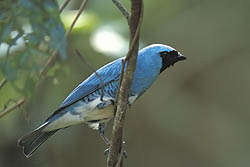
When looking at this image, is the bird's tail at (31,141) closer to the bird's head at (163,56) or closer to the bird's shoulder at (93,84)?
the bird's shoulder at (93,84)

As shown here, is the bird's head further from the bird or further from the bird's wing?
the bird's wing

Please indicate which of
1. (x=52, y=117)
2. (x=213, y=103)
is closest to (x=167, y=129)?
(x=213, y=103)

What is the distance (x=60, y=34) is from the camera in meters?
2.25

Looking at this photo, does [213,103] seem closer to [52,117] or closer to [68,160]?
[68,160]

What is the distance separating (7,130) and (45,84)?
797 millimetres

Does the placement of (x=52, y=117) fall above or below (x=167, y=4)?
above

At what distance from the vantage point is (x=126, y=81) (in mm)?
2766

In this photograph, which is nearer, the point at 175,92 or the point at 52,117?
the point at 52,117

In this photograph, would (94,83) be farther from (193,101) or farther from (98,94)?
(193,101)

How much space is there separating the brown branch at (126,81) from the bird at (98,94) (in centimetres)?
91

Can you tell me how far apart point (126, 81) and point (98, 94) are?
1228 mm

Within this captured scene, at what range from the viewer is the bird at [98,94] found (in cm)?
393

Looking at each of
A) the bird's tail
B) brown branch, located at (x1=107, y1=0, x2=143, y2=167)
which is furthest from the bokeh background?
brown branch, located at (x1=107, y1=0, x2=143, y2=167)

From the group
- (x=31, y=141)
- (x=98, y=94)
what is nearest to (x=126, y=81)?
(x=98, y=94)
